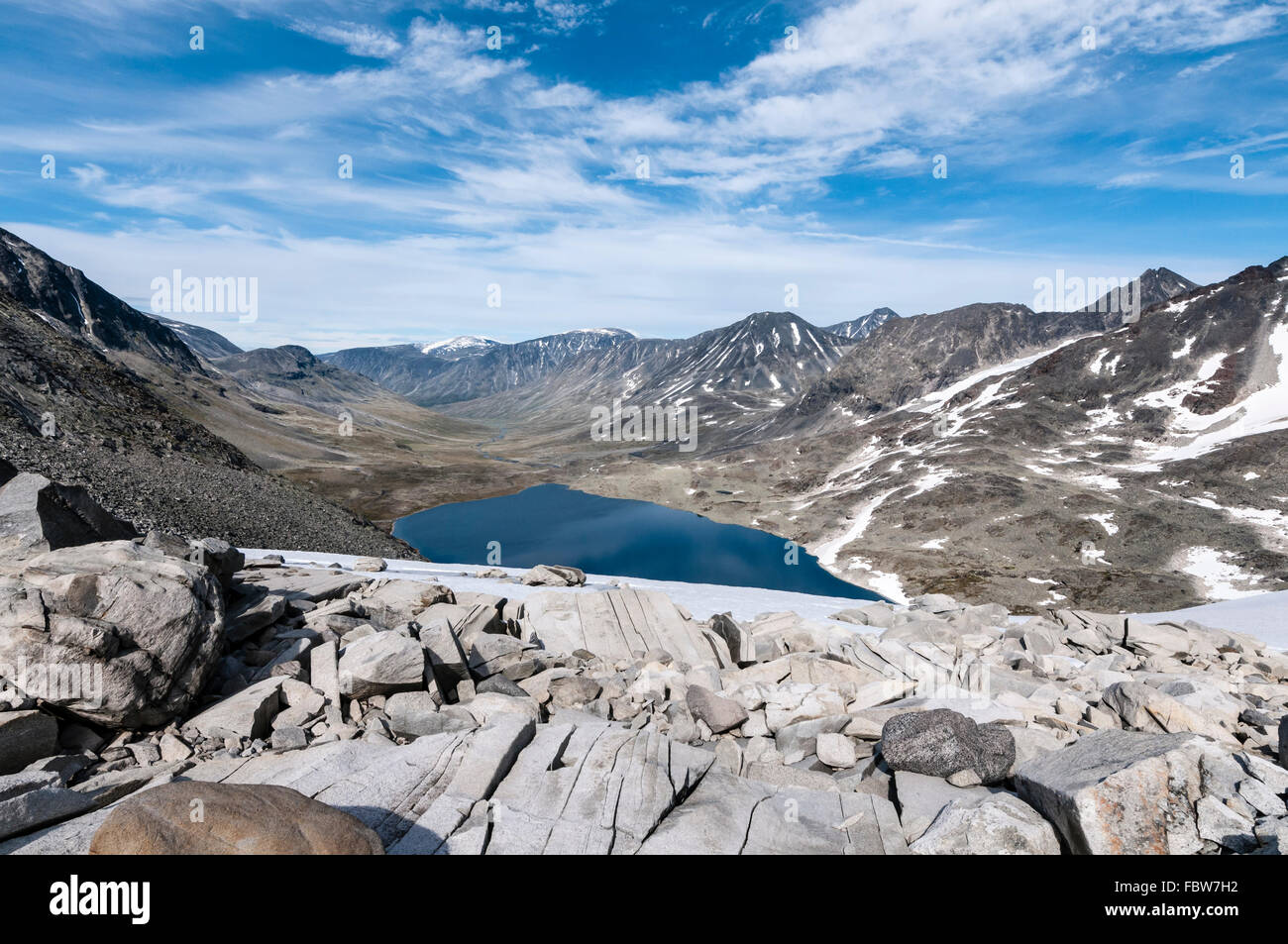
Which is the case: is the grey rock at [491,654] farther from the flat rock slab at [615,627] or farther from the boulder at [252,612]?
the boulder at [252,612]

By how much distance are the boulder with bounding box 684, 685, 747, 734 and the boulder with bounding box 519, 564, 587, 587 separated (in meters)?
12.7

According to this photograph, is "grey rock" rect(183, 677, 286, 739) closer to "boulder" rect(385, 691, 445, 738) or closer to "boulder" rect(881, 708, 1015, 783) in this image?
"boulder" rect(385, 691, 445, 738)

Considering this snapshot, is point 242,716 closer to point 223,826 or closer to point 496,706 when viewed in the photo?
point 496,706

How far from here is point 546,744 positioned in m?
11.0

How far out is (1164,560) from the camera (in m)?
90.2

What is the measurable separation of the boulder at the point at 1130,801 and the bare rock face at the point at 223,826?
882 centimetres

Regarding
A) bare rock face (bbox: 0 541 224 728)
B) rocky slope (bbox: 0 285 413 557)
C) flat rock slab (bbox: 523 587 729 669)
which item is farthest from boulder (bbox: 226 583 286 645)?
rocky slope (bbox: 0 285 413 557)

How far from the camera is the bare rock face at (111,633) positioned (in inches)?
384

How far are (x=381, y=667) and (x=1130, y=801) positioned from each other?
1298cm

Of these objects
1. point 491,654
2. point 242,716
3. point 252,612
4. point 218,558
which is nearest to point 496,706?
point 491,654

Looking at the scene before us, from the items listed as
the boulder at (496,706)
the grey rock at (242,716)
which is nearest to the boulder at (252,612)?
the grey rock at (242,716)
